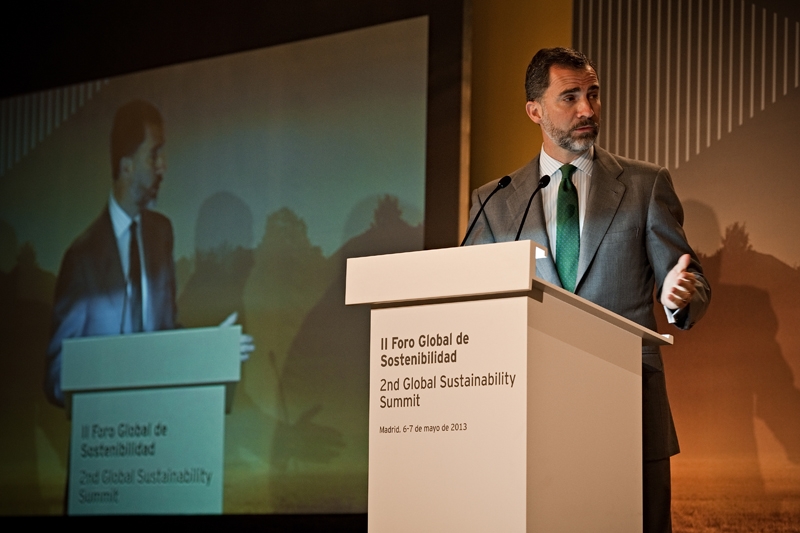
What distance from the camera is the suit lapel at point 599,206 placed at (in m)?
2.49

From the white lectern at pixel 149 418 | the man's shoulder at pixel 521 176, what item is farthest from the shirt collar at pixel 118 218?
the man's shoulder at pixel 521 176

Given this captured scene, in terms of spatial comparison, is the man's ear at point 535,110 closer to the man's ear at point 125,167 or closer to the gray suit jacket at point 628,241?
the gray suit jacket at point 628,241

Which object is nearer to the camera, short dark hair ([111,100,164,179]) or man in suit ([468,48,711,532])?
man in suit ([468,48,711,532])

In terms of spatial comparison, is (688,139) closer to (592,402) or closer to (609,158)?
(609,158)

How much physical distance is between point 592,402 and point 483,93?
262cm

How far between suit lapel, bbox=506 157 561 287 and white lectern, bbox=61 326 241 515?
234 cm

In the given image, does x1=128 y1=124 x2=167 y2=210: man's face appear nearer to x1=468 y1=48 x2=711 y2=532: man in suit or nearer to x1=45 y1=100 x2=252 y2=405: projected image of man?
x1=45 y1=100 x2=252 y2=405: projected image of man

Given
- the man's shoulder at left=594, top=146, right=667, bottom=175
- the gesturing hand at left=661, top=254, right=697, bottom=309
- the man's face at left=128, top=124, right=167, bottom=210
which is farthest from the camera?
the man's face at left=128, top=124, right=167, bottom=210

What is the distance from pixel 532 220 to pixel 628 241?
0.25 meters

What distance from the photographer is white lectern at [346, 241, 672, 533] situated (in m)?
1.72

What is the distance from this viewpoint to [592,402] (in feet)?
6.35

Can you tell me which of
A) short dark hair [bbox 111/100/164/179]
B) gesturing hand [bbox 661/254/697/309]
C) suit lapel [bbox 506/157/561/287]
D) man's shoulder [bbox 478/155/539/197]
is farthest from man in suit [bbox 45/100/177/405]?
gesturing hand [bbox 661/254/697/309]

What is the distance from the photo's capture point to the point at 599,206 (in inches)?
101

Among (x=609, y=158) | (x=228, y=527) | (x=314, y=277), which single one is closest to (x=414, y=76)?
(x=314, y=277)
